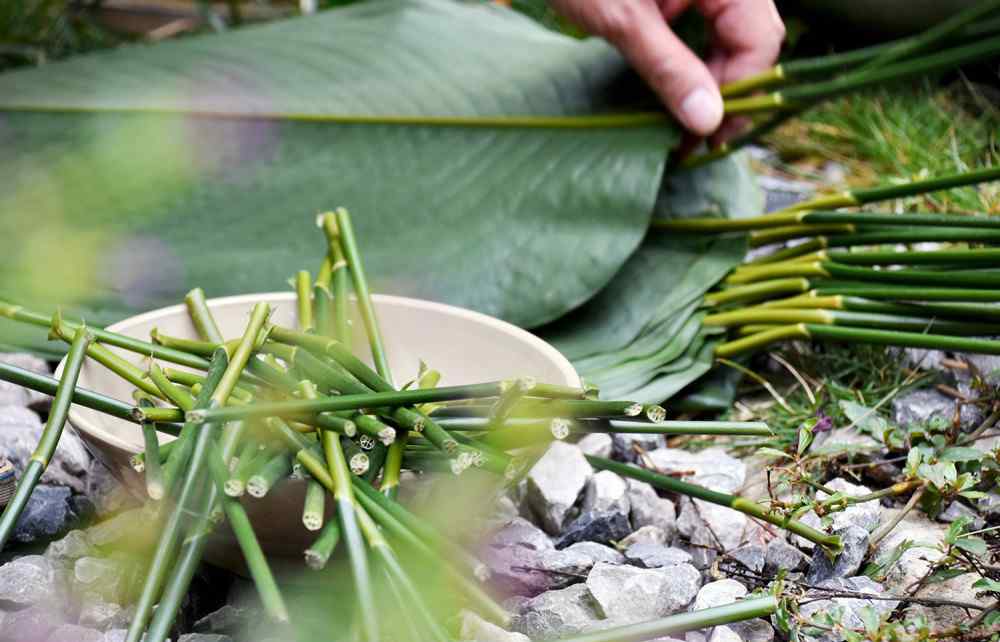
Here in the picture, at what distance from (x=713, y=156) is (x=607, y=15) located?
197mm

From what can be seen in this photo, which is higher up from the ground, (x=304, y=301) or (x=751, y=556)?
(x=304, y=301)

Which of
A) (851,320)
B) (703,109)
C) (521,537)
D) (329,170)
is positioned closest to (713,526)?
(521,537)

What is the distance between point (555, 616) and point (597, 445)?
0.99 feet

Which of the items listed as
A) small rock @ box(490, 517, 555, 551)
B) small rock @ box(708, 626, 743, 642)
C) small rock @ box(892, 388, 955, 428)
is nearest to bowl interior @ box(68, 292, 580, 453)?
small rock @ box(490, 517, 555, 551)

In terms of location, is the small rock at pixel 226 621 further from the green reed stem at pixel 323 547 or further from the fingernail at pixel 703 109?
the fingernail at pixel 703 109

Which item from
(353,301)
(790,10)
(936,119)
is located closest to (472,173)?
(353,301)

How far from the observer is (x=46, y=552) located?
0.70 m

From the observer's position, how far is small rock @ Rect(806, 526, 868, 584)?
0.66 m

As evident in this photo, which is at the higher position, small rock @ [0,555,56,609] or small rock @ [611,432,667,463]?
small rock @ [0,555,56,609]

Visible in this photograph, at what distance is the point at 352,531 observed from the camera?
537 mm

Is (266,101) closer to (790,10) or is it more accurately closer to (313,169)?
(313,169)

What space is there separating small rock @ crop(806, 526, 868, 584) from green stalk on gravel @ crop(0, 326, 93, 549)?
0.47 meters

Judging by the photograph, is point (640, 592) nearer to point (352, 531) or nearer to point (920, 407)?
point (352, 531)

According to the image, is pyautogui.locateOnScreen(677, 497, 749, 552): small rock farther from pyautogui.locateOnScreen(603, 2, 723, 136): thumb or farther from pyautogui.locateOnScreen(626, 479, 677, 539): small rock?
pyautogui.locateOnScreen(603, 2, 723, 136): thumb
